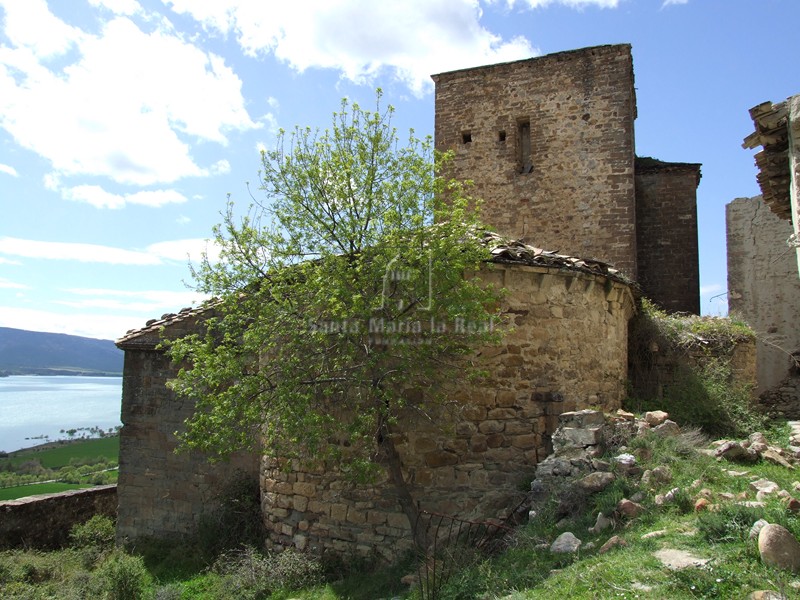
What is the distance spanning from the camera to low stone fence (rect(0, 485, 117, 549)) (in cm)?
1202

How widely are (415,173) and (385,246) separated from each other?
987 millimetres

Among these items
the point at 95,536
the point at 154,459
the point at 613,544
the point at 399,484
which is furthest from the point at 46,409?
the point at 613,544

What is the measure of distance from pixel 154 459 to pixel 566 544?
7958 mm

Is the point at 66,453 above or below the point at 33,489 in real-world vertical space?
below

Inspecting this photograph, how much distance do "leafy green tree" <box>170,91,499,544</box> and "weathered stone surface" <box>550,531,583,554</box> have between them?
6.18ft

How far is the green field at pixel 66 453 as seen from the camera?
37.3 meters

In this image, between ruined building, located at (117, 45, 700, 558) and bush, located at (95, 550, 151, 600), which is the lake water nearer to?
ruined building, located at (117, 45, 700, 558)

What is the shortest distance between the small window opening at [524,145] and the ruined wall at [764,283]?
15.7ft

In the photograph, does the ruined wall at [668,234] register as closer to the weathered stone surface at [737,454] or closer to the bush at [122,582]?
the weathered stone surface at [737,454]

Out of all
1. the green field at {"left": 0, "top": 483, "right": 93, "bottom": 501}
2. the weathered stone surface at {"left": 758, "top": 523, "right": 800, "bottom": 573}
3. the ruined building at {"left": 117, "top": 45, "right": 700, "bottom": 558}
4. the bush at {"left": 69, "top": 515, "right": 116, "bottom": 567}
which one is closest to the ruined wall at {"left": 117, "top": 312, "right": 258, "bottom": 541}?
the ruined building at {"left": 117, "top": 45, "right": 700, "bottom": 558}

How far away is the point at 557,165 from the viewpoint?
45.5 ft

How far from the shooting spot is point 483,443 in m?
7.09

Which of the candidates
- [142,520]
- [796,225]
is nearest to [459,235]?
[796,225]

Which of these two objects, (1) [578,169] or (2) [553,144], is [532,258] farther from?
(2) [553,144]
